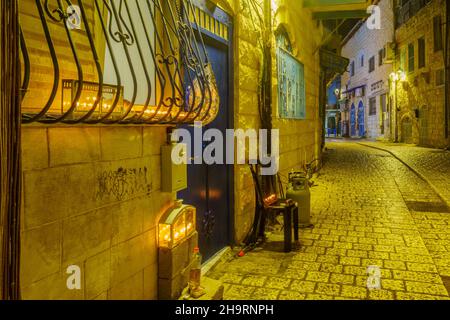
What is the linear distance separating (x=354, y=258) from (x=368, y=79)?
36.9m

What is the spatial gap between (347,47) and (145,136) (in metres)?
47.6

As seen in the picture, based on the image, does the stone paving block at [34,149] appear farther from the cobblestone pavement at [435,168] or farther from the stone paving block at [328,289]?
the cobblestone pavement at [435,168]

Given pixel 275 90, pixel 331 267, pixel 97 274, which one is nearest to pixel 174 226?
pixel 97 274

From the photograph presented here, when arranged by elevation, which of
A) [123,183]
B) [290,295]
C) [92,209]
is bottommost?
[290,295]

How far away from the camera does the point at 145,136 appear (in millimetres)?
3664

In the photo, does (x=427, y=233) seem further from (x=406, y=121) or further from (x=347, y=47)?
(x=347, y=47)

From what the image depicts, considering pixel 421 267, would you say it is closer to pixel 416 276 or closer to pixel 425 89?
pixel 416 276

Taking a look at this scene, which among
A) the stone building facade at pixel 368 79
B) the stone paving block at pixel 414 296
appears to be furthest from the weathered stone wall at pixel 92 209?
the stone building facade at pixel 368 79

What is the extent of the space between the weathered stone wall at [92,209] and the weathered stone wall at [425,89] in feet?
76.4

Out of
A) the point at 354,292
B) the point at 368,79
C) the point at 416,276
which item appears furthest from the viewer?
the point at 368,79

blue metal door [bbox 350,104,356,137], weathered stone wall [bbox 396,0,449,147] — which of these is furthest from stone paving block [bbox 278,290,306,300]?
blue metal door [bbox 350,104,356,137]

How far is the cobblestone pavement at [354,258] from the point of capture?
4719 mm

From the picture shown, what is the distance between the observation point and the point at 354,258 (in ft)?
19.2
